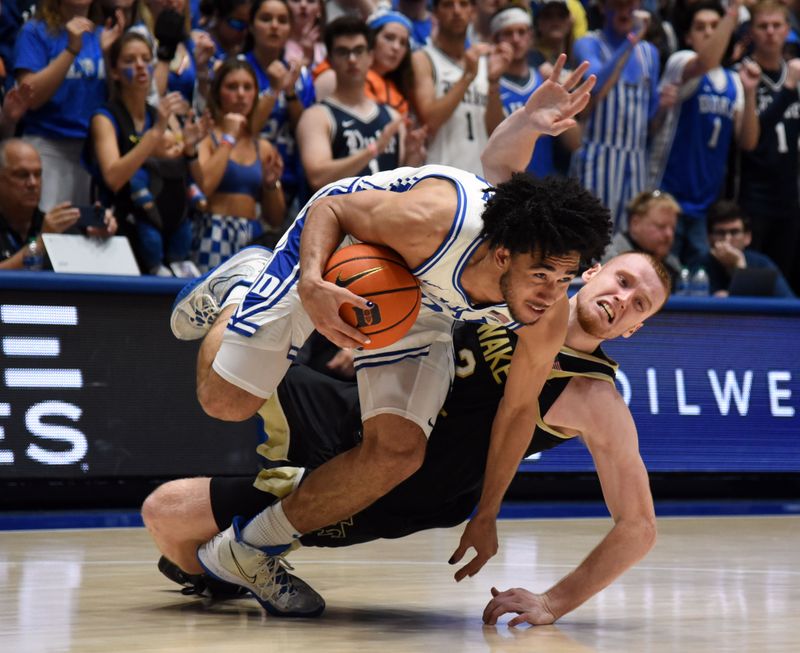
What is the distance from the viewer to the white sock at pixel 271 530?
13.2ft

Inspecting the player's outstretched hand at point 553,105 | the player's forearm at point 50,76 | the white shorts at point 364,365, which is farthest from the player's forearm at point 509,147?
the player's forearm at point 50,76

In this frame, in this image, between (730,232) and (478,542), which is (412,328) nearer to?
(478,542)

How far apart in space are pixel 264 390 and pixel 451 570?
1499mm

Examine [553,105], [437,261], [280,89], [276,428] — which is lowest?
[276,428]

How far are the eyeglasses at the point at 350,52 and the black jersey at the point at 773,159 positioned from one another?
133 inches

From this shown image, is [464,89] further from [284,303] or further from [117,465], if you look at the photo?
[284,303]

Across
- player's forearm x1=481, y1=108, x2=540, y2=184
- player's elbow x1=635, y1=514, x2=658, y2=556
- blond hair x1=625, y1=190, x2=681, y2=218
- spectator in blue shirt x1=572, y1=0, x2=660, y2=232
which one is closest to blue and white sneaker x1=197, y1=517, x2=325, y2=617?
player's elbow x1=635, y1=514, x2=658, y2=556

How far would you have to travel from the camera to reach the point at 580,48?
9250mm

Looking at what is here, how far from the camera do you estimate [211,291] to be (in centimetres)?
476

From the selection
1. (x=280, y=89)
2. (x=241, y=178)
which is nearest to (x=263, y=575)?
(x=241, y=178)

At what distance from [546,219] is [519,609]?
120 cm

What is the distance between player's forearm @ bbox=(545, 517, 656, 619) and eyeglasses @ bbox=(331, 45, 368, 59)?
4.57m

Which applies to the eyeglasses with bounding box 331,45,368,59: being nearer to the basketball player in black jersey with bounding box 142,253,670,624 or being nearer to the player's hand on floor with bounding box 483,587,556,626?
the basketball player in black jersey with bounding box 142,253,670,624

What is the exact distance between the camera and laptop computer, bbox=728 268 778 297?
8.11 meters
